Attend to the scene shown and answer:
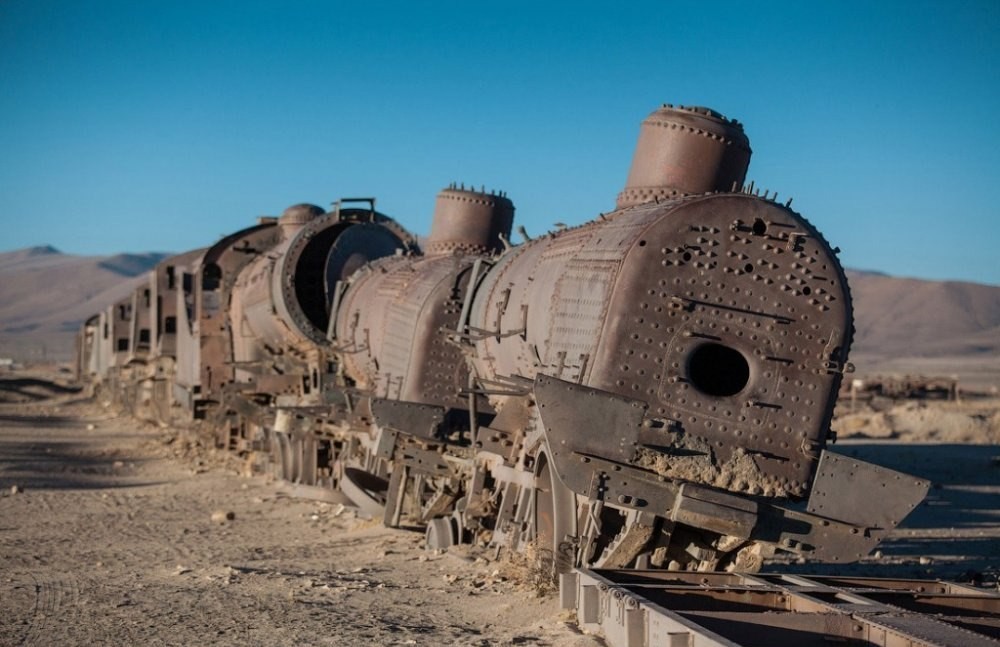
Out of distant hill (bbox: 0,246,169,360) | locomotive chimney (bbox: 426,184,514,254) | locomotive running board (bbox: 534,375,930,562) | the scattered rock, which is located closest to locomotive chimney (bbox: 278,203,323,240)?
locomotive chimney (bbox: 426,184,514,254)

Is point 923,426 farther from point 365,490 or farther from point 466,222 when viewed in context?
point 365,490

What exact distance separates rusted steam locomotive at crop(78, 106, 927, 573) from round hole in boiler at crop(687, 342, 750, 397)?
14 mm

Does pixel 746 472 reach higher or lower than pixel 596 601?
higher

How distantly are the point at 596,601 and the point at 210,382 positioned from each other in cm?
1719

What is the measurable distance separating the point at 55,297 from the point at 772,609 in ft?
573

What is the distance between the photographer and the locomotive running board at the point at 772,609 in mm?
5352

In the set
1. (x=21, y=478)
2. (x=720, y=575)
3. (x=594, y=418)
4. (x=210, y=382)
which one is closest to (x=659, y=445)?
(x=594, y=418)

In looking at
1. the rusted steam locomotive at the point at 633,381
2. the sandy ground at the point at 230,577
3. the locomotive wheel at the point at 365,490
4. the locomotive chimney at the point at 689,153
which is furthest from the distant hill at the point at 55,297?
the locomotive chimney at the point at 689,153

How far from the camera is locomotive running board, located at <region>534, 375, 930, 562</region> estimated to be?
755 cm

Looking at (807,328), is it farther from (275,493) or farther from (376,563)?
(275,493)

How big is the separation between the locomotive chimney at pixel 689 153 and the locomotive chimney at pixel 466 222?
512 centimetres

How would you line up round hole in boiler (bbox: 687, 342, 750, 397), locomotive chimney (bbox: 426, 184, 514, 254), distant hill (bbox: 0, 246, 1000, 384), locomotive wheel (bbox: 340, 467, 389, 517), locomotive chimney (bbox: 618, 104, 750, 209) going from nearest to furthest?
round hole in boiler (bbox: 687, 342, 750, 397), locomotive chimney (bbox: 618, 104, 750, 209), locomotive wheel (bbox: 340, 467, 389, 517), locomotive chimney (bbox: 426, 184, 514, 254), distant hill (bbox: 0, 246, 1000, 384)

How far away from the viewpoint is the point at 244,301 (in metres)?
21.4

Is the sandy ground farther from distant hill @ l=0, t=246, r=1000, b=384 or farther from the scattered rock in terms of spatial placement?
distant hill @ l=0, t=246, r=1000, b=384
